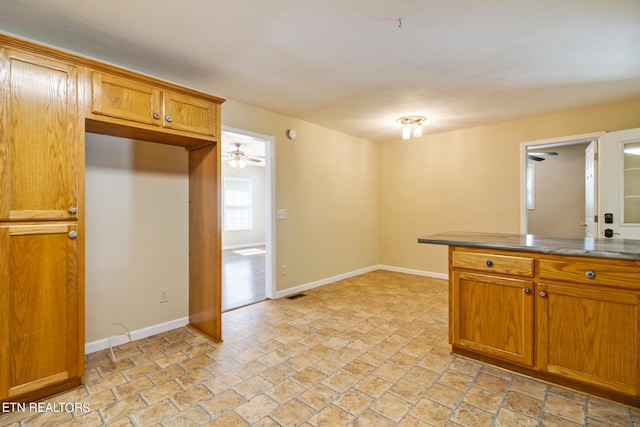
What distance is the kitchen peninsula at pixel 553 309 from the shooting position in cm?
174

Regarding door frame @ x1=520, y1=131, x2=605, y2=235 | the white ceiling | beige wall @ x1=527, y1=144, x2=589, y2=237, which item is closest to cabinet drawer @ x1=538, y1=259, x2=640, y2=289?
the white ceiling

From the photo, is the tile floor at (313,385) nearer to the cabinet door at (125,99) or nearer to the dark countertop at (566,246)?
the dark countertop at (566,246)

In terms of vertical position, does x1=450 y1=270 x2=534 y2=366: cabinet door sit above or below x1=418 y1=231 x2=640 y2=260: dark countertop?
below

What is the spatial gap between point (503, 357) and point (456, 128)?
3568 millimetres

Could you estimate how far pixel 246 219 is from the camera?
29.7ft

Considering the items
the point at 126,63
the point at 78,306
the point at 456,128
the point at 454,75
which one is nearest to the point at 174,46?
the point at 126,63

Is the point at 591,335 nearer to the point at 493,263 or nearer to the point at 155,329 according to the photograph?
the point at 493,263

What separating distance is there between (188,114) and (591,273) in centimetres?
312

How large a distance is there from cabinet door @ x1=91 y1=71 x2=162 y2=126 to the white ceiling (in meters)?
0.34

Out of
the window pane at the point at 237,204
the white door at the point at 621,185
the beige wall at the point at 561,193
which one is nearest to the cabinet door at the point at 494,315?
the white door at the point at 621,185

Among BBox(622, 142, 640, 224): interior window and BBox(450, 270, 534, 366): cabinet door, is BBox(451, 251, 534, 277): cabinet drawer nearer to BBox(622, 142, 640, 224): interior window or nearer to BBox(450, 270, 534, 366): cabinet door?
BBox(450, 270, 534, 366): cabinet door

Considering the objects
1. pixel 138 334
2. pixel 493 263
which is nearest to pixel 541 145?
pixel 493 263

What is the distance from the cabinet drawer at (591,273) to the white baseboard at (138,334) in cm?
324

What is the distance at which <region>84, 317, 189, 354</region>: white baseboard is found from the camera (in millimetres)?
2495
